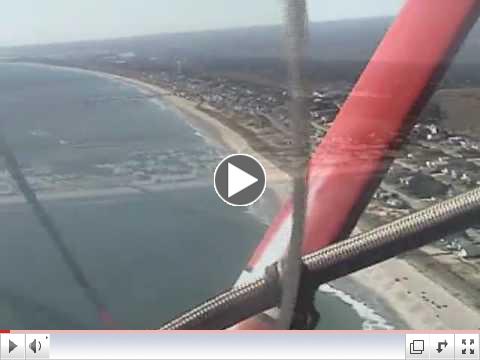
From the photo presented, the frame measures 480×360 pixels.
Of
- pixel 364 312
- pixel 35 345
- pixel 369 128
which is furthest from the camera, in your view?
pixel 364 312

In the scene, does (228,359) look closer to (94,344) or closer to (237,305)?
(237,305)

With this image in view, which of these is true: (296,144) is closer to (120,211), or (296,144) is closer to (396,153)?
(396,153)

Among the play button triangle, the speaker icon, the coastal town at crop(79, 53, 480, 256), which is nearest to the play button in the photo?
the speaker icon

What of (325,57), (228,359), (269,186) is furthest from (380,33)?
(228,359)

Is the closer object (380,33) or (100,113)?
(380,33)

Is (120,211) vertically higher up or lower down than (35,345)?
higher up

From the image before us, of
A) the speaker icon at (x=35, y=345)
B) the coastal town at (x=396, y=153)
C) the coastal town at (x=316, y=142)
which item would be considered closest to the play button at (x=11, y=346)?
the speaker icon at (x=35, y=345)

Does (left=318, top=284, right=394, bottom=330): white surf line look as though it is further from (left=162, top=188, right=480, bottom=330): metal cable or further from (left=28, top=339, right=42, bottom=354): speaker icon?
(left=28, top=339, right=42, bottom=354): speaker icon
